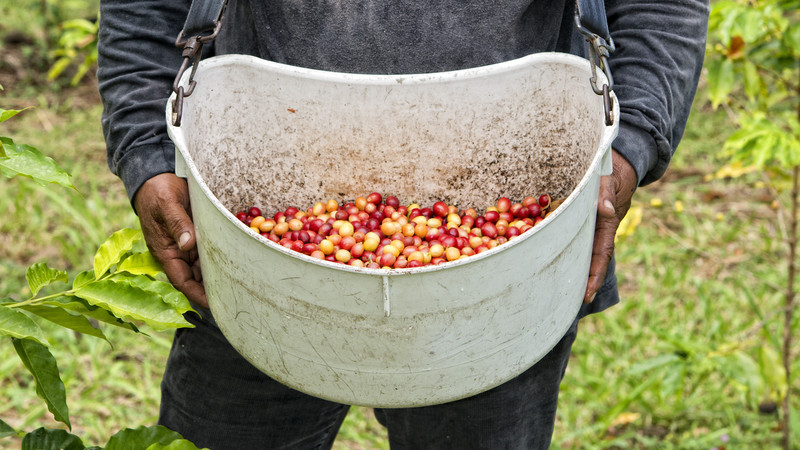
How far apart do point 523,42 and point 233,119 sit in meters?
0.60

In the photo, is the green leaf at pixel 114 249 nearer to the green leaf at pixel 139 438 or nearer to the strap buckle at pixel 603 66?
the green leaf at pixel 139 438

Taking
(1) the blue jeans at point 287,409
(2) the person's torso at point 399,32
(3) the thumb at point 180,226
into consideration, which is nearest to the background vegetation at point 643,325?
(1) the blue jeans at point 287,409

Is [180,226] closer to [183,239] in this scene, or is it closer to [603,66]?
[183,239]

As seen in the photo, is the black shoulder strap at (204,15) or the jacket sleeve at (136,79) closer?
the black shoulder strap at (204,15)

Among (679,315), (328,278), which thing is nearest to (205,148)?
(328,278)

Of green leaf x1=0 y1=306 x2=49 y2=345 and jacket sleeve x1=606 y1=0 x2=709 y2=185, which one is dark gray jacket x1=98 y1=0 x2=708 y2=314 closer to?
jacket sleeve x1=606 y1=0 x2=709 y2=185

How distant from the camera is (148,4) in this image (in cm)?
155

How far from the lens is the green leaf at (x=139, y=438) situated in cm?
99

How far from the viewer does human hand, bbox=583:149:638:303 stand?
54.9 inches

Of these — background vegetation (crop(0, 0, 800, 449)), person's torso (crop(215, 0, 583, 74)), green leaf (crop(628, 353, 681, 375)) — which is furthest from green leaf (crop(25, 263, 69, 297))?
green leaf (crop(628, 353, 681, 375))

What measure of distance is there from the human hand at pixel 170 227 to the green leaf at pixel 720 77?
1.44 m

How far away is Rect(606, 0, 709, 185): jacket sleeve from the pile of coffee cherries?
0.23 m

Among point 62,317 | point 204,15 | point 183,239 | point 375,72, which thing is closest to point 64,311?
point 62,317

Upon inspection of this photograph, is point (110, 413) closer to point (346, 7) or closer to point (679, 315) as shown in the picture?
point (346, 7)
